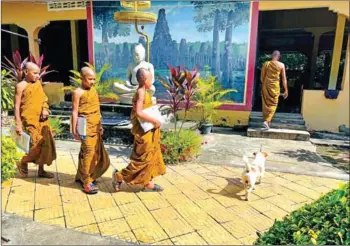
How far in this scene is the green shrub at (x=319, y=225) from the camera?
1.64 m

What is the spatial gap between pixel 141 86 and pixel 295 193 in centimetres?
231

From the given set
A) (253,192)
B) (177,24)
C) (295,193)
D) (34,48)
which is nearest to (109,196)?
(253,192)

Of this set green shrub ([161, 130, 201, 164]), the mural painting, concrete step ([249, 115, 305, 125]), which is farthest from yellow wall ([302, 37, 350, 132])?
green shrub ([161, 130, 201, 164])

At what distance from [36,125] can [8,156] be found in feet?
2.56

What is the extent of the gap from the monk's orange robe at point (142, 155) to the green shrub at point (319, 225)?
1764mm

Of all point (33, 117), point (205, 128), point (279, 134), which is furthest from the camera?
point (205, 128)

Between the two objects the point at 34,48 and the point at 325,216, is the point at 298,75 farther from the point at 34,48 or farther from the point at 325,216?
the point at 325,216

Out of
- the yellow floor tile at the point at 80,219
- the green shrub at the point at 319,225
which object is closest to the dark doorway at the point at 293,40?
the yellow floor tile at the point at 80,219

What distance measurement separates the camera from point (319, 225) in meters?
1.71

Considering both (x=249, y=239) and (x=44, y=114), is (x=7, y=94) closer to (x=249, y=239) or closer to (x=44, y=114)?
(x=44, y=114)

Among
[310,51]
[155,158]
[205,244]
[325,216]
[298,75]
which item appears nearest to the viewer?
[325,216]

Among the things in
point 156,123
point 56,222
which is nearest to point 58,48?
point 156,123

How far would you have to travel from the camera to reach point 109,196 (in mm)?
3406

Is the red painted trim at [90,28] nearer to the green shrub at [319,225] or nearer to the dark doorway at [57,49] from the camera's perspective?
the dark doorway at [57,49]
